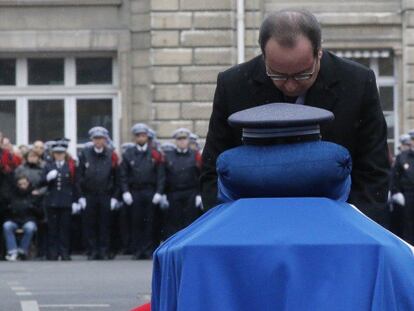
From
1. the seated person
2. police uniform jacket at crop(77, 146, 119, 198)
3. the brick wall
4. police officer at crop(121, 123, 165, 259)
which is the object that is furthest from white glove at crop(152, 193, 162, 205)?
the brick wall

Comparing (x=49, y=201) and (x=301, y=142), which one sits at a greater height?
(x=301, y=142)

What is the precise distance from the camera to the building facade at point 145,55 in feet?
93.5

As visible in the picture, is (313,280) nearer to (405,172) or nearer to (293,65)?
(293,65)

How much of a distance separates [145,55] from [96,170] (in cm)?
687

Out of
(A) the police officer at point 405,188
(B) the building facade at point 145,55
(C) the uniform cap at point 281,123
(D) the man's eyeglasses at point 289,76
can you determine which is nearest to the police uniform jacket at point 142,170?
(A) the police officer at point 405,188

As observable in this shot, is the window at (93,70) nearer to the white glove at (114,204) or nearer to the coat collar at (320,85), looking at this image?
the white glove at (114,204)

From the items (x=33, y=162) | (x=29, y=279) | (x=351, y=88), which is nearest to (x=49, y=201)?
(x=33, y=162)

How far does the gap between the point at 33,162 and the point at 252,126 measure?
1843cm

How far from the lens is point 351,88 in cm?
564

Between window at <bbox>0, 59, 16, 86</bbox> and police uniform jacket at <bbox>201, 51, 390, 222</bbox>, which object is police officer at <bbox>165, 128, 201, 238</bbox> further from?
police uniform jacket at <bbox>201, 51, 390, 222</bbox>

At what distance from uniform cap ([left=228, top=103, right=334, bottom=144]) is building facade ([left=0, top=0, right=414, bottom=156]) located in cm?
2342

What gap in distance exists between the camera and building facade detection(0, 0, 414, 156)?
28484mm

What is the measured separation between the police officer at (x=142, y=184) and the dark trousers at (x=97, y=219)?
320 millimetres

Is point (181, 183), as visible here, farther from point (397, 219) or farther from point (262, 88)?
point (262, 88)
